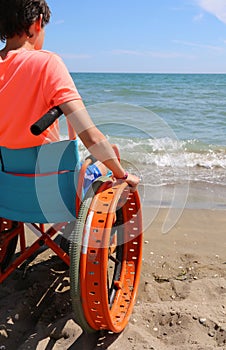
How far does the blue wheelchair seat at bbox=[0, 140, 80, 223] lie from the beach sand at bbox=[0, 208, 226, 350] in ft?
2.17

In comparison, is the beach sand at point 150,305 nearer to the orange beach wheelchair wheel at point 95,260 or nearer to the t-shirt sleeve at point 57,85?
the orange beach wheelchair wheel at point 95,260

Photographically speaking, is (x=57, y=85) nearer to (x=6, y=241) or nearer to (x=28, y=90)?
(x=28, y=90)

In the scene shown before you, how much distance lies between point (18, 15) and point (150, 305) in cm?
184

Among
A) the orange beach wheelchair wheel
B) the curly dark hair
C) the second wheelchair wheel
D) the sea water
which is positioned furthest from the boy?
the second wheelchair wheel

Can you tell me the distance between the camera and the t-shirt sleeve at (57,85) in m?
2.04

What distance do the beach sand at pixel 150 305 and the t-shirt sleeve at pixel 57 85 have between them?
130 cm

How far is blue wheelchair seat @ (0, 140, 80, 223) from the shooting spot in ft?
7.57

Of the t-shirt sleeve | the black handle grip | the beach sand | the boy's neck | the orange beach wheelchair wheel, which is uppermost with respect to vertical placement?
the boy's neck

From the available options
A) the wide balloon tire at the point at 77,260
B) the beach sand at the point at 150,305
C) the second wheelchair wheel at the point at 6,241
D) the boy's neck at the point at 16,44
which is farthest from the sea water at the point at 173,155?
the beach sand at the point at 150,305

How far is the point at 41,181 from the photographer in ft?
7.65

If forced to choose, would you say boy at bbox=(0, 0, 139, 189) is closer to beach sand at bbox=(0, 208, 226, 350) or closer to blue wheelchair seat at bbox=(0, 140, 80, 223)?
blue wheelchair seat at bbox=(0, 140, 80, 223)

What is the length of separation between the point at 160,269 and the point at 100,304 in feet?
4.17

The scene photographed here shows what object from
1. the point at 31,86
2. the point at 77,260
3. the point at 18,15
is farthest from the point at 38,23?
the point at 77,260

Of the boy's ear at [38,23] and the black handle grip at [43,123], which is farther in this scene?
the boy's ear at [38,23]
